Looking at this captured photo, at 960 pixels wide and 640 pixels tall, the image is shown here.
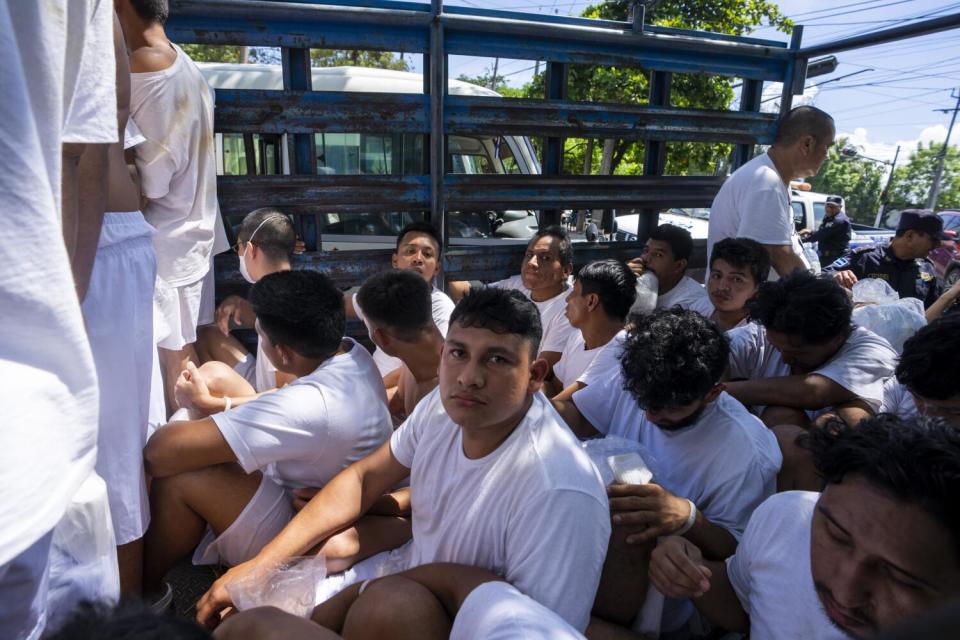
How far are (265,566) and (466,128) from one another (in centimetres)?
201

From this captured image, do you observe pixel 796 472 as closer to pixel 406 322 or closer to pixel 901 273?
pixel 406 322

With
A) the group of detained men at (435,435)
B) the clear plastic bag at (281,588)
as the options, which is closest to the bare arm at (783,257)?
the group of detained men at (435,435)

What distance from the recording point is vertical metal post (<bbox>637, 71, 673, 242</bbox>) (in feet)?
10.5

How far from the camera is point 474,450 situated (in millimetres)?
1696

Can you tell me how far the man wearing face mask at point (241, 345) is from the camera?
2.27m

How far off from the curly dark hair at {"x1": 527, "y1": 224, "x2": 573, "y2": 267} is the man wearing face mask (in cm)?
130

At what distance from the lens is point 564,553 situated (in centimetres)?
137

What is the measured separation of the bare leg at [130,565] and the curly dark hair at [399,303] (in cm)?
112

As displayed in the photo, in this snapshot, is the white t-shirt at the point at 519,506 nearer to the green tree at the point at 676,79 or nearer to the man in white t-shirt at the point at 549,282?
the man in white t-shirt at the point at 549,282

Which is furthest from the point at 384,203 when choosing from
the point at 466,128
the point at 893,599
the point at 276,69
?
the point at 276,69

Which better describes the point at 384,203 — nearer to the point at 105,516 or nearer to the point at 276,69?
the point at 105,516

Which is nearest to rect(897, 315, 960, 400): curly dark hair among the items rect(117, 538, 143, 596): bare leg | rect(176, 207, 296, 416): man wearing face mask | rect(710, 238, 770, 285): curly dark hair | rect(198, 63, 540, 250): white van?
rect(710, 238, 770, 285): curly dark hair

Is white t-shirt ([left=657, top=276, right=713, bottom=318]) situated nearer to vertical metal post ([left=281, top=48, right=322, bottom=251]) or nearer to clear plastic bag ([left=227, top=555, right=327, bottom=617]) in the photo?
vertical metal post ([left=281, top=48, right=322, bottom=251])

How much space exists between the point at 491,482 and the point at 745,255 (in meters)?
2.05
